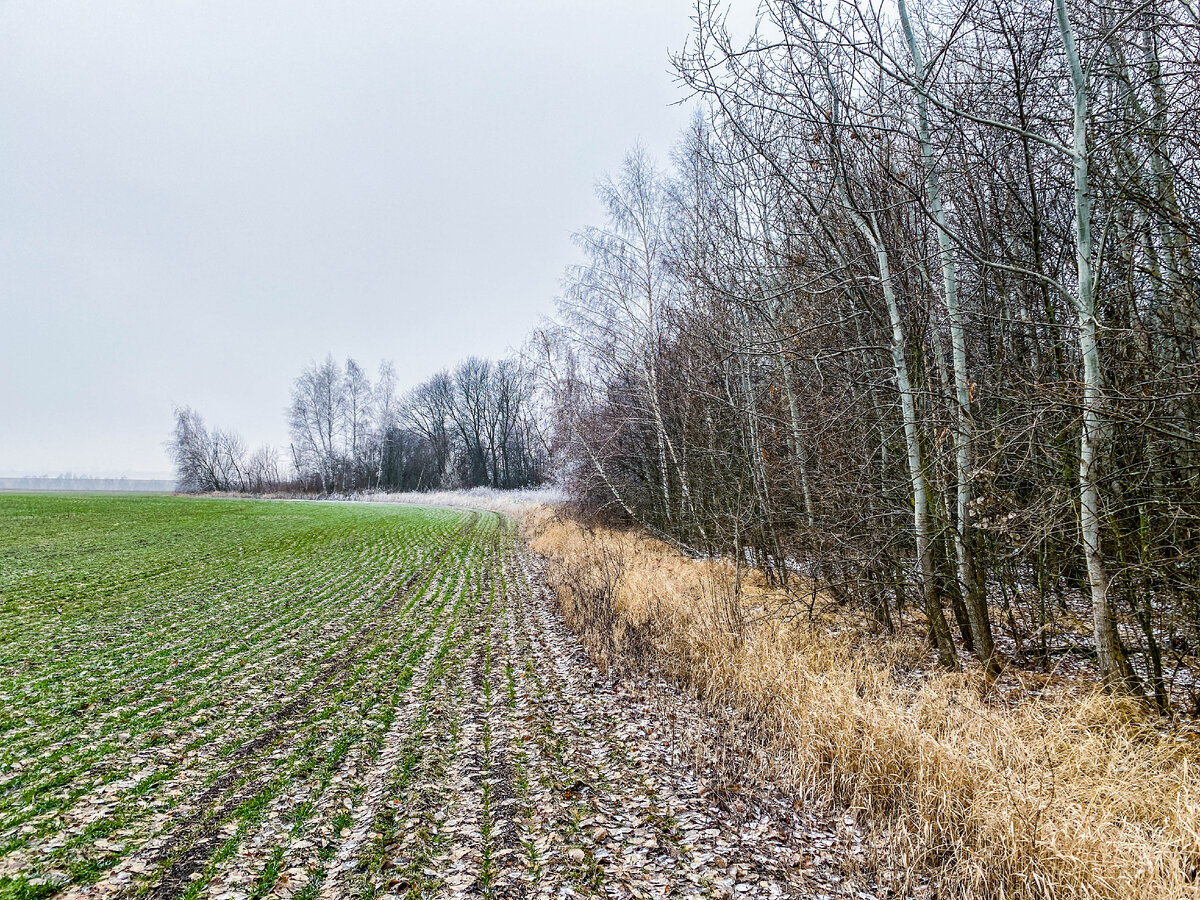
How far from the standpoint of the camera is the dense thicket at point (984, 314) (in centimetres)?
404

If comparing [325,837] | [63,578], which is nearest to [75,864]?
[325,837]

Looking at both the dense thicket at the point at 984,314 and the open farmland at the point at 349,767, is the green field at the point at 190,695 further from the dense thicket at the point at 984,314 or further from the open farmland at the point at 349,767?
the dense thicket at the point at 984,314

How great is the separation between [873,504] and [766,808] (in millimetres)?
3938

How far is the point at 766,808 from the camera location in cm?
389

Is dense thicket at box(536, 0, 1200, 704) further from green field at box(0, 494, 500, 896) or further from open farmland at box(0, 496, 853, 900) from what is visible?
green field at box(0, 494, 500, 896)

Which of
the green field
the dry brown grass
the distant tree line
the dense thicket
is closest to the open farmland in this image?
the green field

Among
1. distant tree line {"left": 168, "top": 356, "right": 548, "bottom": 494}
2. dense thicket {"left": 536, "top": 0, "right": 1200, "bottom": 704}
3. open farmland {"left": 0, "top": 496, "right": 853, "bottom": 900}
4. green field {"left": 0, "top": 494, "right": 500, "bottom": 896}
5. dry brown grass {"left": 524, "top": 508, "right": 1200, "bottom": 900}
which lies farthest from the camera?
distant tree line {"left": 168, "top": 356, "right": 548, "bottom": 494}

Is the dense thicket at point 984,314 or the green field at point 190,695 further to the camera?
the dense thicket at point 984,314

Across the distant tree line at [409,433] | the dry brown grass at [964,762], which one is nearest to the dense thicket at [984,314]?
the dry brown grass at [964,762]

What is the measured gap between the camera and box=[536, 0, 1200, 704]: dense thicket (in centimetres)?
404

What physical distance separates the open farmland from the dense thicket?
118 inches

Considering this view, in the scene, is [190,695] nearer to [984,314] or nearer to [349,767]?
[349,767]

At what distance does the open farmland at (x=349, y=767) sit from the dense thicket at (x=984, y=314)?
3.00 m

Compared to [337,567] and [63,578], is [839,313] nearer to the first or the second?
[337,567]
